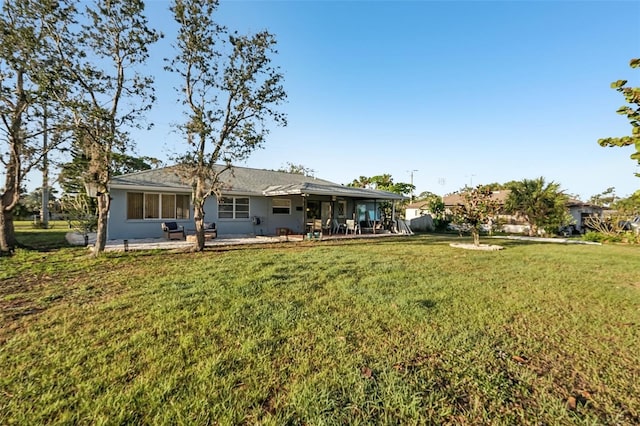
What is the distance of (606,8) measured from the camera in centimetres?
839

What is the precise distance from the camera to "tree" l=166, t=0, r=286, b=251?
9.55m

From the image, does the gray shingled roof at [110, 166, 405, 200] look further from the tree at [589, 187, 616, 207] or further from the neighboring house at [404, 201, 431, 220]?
the tree at [589, 187, 616, 207]

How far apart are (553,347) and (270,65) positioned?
10.8 m

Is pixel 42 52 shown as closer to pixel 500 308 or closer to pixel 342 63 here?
pixel 342 63

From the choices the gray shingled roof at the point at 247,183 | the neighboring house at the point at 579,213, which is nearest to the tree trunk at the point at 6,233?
the gray shingled roof at the point at 247,183

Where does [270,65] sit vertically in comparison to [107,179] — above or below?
above

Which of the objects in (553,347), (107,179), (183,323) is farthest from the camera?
(107,179)

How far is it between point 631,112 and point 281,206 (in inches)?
628

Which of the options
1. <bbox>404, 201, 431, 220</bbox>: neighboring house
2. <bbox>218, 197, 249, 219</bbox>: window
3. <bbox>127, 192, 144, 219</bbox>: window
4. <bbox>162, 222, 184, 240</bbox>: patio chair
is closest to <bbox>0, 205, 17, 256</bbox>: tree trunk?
<bbox>127, 192, 144, 219</bbox>: window

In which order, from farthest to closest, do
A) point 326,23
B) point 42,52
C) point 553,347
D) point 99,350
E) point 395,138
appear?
point 395,138 < point 326,23 < point 42,52 < point 553,347 < point 99,350

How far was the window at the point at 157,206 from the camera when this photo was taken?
13.1 m

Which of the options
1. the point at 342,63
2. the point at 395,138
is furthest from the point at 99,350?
the point at 395,138

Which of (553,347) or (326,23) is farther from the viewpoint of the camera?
(326,23)

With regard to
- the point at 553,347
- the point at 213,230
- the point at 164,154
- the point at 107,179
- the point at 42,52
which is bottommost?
the point at 553,347
